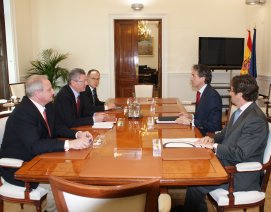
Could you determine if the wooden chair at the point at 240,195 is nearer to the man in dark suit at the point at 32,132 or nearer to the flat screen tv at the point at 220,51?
the man in dark suit at the point at 32,132

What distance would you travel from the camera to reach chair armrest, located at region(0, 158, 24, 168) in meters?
2.03

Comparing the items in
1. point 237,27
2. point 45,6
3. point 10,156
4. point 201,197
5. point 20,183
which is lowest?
point 201,197

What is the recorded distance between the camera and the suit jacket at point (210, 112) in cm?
304

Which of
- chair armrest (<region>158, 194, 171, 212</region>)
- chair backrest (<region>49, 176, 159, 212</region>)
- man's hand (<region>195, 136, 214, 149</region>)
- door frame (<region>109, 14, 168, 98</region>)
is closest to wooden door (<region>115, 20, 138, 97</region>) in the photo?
door frame (<region>109, 14, 168, 98</region>)

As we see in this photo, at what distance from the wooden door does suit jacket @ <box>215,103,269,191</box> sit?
5.54 meters

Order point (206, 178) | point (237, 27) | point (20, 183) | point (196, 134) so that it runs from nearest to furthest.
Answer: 1. point (206, 178)
2. point (20, 183)
3. point (196, 134)
4. point (237, 27)

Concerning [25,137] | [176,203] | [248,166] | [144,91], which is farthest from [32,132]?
[144,91]

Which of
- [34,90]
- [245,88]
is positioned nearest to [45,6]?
[34,90]

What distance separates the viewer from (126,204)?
1.20 meters

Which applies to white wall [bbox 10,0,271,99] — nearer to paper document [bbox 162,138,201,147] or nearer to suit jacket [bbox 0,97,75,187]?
suit jacket [bbox 0,97,75,187]

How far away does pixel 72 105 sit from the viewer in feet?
10.4

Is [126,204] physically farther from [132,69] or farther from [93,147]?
[132,69]

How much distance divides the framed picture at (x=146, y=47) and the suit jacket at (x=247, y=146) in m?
10.1

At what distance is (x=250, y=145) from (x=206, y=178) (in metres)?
0.56
